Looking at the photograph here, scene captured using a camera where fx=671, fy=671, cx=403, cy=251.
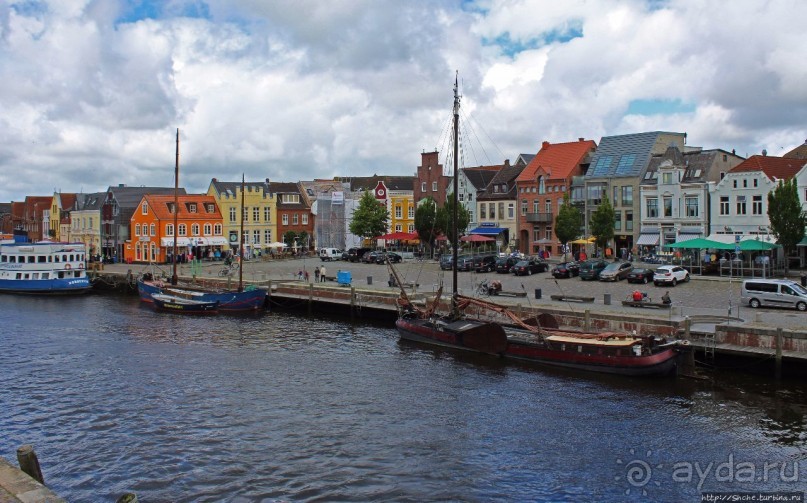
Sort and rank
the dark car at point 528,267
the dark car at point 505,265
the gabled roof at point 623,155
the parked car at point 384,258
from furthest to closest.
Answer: the gabled roof at point 623,155 → the parked car at point 384,258 → the dark car at point 505,265 → the dark car at point 528,267

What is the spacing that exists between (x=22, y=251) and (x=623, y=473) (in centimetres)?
6790

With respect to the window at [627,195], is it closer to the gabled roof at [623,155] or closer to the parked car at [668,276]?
the gabled roof at [623,155]

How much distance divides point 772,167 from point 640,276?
72.0 ft

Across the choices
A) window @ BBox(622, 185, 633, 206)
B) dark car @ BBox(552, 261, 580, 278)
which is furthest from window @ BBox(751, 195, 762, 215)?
dark car @ BBox(552, 261, 580, 278)

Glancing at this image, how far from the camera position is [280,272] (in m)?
67.4

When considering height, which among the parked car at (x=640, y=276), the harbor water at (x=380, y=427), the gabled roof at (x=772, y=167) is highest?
the gabled roof at (x=772, y=167)

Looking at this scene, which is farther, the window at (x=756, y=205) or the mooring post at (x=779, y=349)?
the window at (x=756, y=205)

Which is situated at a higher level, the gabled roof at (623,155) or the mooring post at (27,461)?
the gabled roof at (623,155)

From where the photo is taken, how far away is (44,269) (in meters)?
68.4

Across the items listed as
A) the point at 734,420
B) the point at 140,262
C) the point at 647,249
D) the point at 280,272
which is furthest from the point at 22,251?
the point at 734,420

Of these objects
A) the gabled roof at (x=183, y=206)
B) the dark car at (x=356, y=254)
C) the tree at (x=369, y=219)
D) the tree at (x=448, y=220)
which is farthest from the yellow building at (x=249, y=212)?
the tree at (x=448, y=220)

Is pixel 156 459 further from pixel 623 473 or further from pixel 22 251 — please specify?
pixel 22 251

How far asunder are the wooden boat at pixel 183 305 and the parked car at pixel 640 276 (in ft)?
101

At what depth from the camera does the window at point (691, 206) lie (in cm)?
6419
